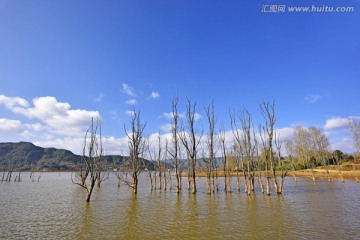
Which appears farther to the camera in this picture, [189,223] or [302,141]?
[302,141]

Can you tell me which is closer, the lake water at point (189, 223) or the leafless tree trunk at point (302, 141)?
the lake water at point (189, 223)

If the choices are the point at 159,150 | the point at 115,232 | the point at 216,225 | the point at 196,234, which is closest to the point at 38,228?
the point at 115,232

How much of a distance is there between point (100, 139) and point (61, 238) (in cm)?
1213

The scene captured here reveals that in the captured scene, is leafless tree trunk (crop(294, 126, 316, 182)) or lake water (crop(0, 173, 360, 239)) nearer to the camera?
lake water (crop(0, 173, 360, 239))

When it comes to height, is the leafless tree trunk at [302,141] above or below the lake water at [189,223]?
above

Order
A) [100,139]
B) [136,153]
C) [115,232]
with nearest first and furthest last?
[115,232], [100,139], [136,153]

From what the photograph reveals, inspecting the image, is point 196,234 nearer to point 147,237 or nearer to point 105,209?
point 147,237

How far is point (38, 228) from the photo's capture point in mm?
10758

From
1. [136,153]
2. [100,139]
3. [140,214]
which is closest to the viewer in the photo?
[140,214]

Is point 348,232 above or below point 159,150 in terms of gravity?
below

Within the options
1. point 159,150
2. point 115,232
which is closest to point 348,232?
point 115,232

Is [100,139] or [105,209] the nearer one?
[105,209]

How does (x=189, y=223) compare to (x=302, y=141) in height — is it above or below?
below

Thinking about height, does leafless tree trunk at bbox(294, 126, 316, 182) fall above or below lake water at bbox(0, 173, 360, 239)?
above
